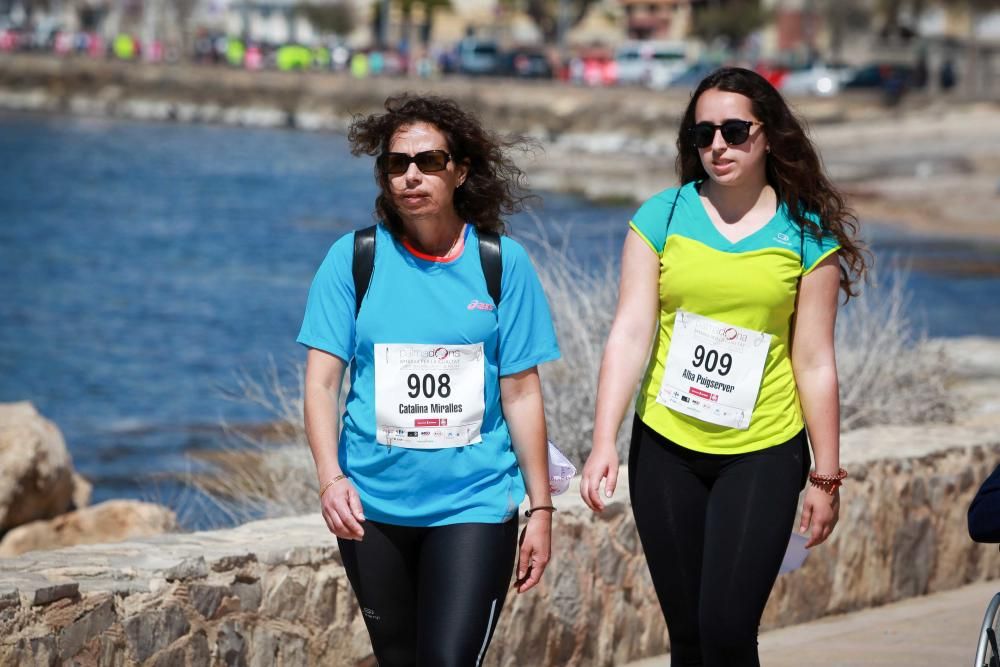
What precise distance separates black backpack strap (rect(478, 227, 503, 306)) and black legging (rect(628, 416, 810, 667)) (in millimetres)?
703

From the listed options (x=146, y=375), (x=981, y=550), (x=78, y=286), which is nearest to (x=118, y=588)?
(x=981, y=550)

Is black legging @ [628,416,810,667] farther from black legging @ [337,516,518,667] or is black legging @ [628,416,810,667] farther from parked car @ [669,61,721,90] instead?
parked car @ [669,61,721,90]

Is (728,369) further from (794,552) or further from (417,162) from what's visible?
(417,162)

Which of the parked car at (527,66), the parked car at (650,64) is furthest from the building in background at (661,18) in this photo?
the parked car at (527,66)

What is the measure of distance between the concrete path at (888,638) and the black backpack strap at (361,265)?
8.64ft

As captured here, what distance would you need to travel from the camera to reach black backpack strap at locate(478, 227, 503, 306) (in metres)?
3.74

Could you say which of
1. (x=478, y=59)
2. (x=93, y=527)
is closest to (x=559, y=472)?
(x=93, y=527)

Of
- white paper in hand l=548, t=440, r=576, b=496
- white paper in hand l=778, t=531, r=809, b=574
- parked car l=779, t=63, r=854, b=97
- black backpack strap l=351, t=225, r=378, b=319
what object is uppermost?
parked car l=779, t=63, r=854, b=97

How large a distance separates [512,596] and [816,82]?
54.5m

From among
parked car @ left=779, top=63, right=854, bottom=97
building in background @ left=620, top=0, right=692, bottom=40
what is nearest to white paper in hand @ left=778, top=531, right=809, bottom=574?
parked car @ left=779, top=63, right=854, bottom=97

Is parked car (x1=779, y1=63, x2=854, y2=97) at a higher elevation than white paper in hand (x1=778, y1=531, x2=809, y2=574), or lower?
higher

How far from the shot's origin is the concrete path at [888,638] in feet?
18.9

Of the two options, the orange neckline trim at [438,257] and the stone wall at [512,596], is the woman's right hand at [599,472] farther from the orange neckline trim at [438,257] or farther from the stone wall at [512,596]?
the stone wall at [512,596]

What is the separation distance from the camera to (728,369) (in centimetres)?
404
